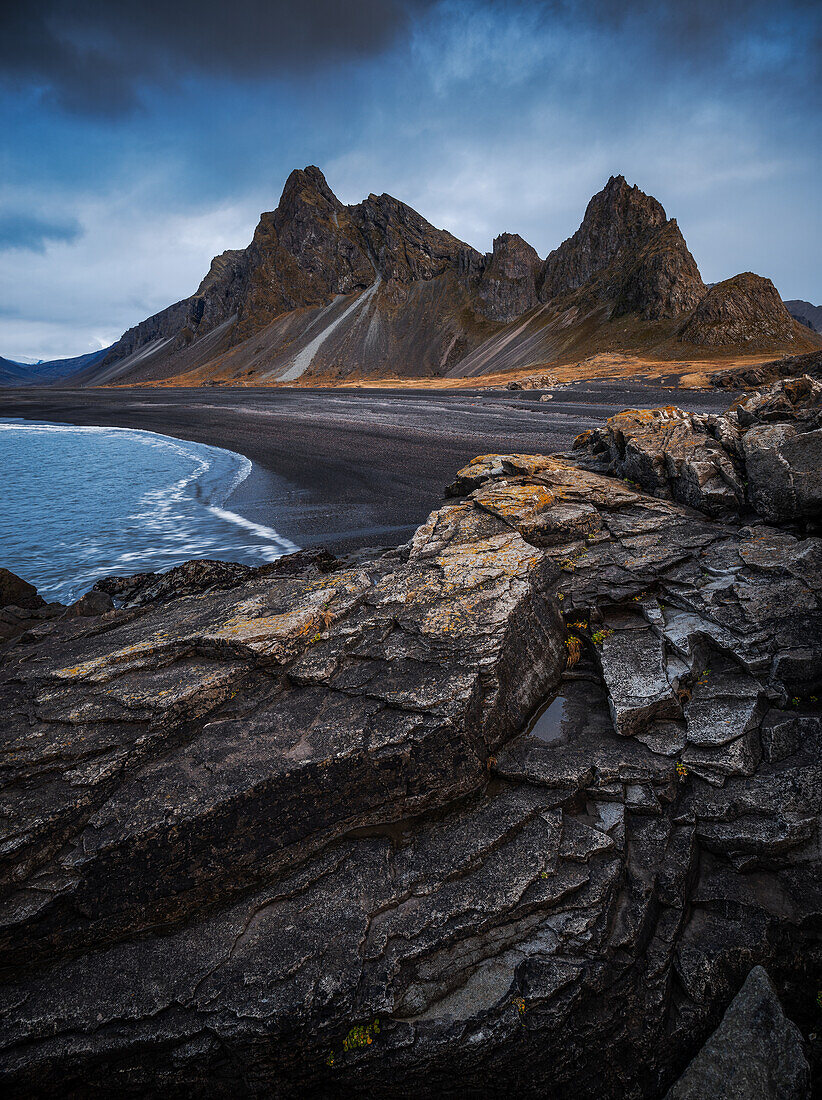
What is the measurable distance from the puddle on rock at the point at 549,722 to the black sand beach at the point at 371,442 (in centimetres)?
921

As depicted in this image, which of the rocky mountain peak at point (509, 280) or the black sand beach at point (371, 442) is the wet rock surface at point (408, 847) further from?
the rocky mountain peak at point (509, 280)

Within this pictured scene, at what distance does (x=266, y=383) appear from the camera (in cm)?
16875

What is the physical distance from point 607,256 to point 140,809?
185m

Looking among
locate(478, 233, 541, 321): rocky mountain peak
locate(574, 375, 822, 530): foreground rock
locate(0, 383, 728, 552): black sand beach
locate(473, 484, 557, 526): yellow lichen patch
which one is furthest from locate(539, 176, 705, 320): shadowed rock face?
locate(473, 484, 557, 526): yellow lichen patch

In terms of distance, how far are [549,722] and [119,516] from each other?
2334 cm

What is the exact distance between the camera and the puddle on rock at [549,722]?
6715 mm

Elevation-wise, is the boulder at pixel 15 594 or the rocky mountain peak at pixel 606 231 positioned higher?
the rocky mountain peak at pixel 606 231

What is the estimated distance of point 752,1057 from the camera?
14.2 ft

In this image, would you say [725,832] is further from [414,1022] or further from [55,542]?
[55,542]

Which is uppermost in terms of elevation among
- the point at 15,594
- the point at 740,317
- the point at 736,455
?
the point at 740,317

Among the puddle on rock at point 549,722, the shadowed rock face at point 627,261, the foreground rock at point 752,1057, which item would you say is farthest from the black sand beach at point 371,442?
the shadowed rock face at point 627,261

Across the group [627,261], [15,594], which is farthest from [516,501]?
[627,261]

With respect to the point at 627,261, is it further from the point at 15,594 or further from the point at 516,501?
the point at 15,594

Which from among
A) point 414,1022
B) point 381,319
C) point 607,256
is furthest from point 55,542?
point 381,319
